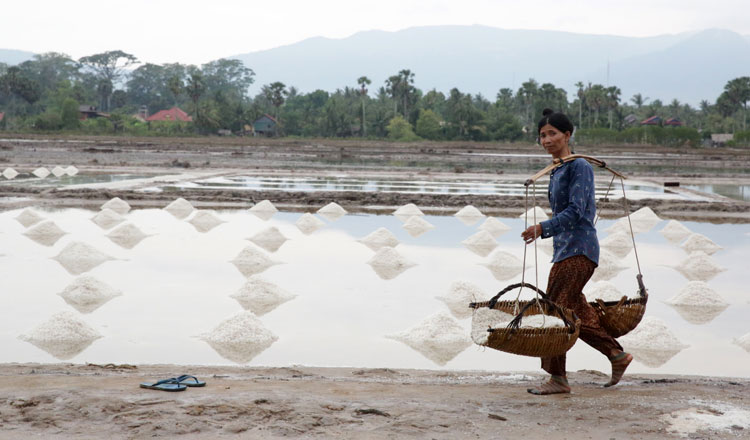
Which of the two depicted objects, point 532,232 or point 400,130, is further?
point 400,130

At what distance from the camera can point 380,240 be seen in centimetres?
956

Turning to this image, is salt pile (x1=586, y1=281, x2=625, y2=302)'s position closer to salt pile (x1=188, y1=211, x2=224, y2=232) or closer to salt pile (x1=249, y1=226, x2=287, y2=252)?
salt pile (x1=249, y1=226, x2=287, y2=252)

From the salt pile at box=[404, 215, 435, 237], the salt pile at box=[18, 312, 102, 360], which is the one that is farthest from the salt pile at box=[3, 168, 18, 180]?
the salt pile at box=[18, 312, 102, 360]

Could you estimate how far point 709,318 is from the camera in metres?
6.19

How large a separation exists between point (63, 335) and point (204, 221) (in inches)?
235

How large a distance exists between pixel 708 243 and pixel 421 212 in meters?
4.58

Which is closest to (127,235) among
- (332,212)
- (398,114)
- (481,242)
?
(332,212)

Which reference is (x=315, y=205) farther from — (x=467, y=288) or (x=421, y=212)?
(x=467, y=288)

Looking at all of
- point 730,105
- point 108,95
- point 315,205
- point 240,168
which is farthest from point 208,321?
point 108,95

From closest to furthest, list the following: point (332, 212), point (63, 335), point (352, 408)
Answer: point (352, 408) < point (63, 335) < point (332, 212)

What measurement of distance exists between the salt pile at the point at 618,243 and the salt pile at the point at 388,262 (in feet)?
8.81

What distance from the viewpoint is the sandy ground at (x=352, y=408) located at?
3.23 meters

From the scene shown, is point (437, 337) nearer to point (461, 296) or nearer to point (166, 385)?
point (461, 296)

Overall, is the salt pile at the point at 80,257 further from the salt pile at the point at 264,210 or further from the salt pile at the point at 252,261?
the salt pile at the point at 264,210
